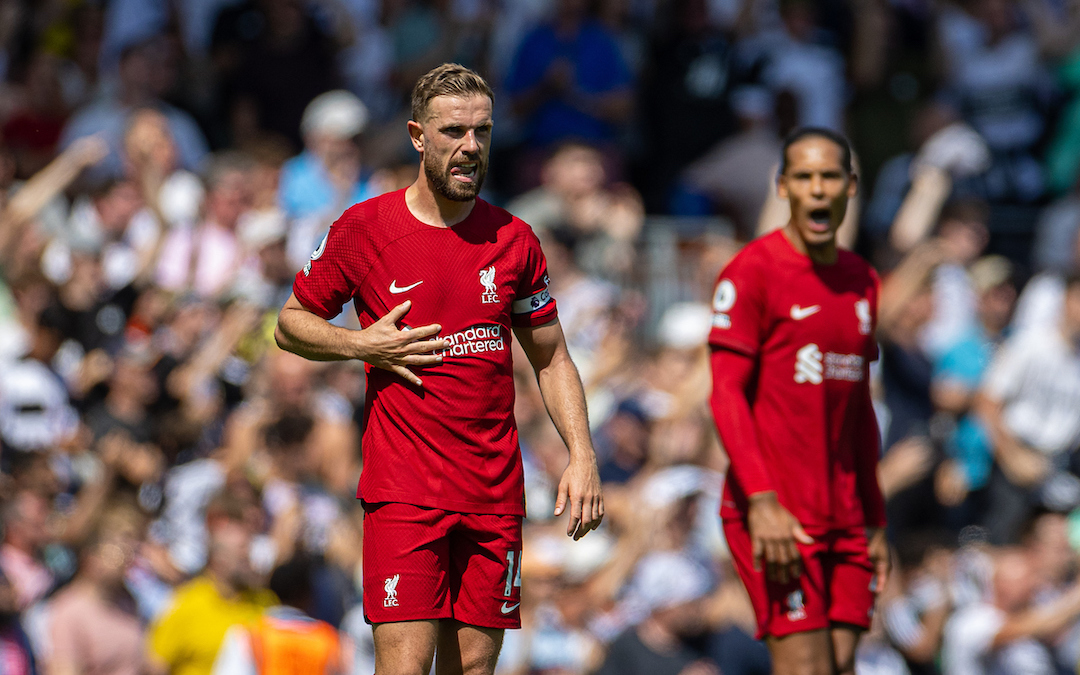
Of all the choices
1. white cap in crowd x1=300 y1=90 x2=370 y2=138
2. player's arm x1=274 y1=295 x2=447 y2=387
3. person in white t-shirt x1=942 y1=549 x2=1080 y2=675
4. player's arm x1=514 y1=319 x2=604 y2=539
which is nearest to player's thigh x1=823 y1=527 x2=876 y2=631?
player's arm x1=514 y1=319 x2=604 y2=539

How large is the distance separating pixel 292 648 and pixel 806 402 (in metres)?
3.43

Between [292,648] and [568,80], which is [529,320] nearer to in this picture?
[292,648]

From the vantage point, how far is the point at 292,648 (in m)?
8.39

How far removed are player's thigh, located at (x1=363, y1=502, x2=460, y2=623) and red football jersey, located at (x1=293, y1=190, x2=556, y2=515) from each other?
6cm

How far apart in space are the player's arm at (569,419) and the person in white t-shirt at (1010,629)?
19.9 ft

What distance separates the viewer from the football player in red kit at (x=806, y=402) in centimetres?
665

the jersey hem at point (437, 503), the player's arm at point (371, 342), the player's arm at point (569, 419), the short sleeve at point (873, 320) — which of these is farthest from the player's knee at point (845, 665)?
the player's arm at point (371, 342)

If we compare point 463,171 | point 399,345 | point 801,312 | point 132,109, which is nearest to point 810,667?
point 801,312

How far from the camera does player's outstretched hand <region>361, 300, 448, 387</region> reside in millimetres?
5328

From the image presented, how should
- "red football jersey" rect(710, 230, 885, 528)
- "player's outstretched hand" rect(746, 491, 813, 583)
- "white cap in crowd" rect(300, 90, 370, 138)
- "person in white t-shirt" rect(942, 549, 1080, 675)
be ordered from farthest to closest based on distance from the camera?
"white cap in crowd" rect(300, 90, 370, 138) < "person in white t-shirt" rect(942, 549, 1080, 675) < "red football jersey" rect(710, 230, 885, 528) < "player's outstretched hand" rect(746, 491, 813, 583)

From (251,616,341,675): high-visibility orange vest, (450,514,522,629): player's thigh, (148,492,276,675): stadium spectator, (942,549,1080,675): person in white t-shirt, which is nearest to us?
(450,514,522,629): player's thigh

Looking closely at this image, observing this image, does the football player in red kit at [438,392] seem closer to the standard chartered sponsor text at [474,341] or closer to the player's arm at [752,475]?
the standard chartered sponsor text at [474,341]

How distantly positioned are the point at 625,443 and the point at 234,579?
3.39 metres

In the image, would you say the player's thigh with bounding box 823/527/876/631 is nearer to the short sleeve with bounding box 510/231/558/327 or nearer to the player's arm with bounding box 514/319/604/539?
the player's arm with bounding box 514/319/604/539
